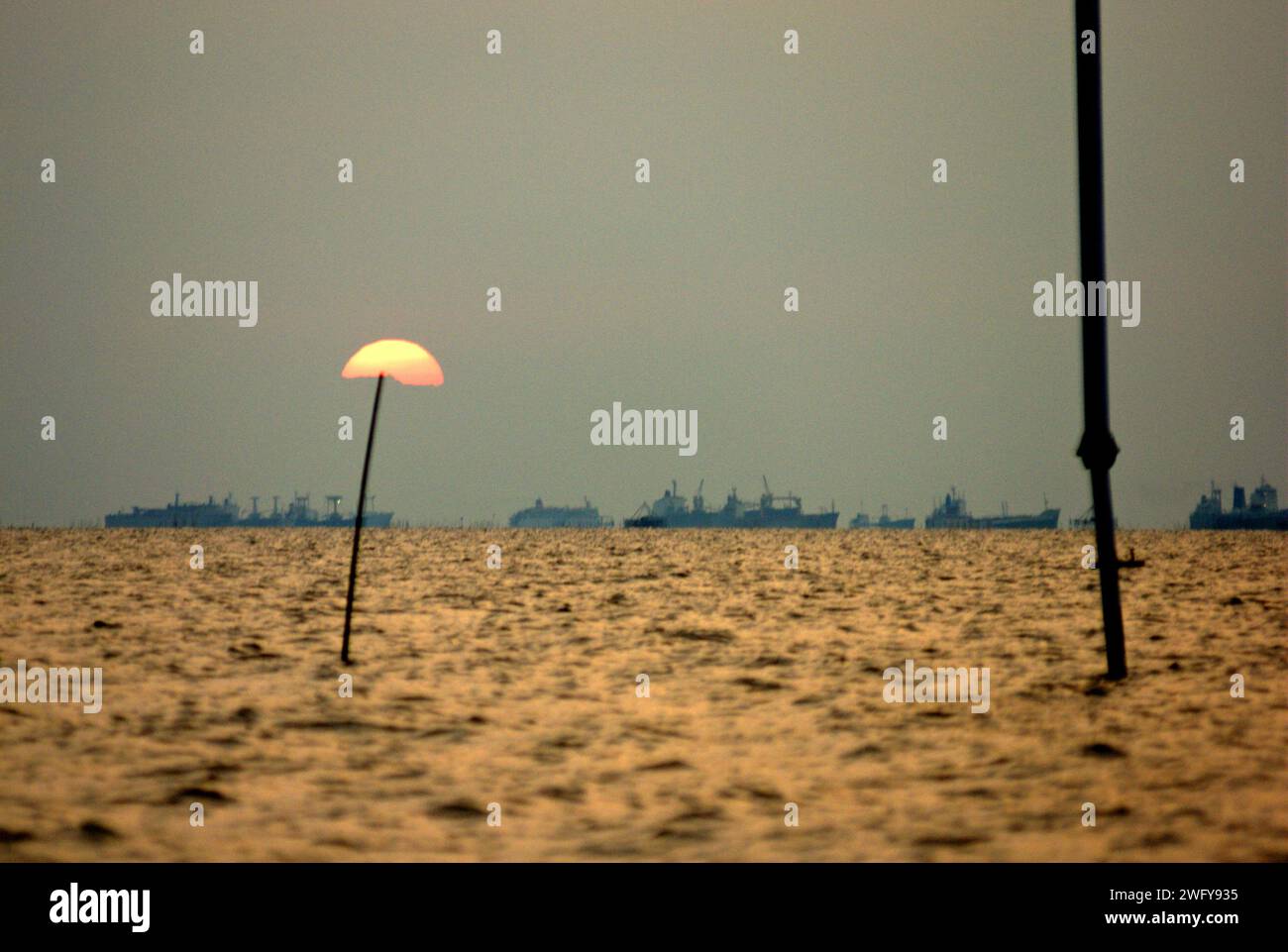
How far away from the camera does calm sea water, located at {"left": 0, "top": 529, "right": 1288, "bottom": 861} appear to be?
6.05 m

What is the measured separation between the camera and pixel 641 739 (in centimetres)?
886

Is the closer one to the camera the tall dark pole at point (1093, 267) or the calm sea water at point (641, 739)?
the calm sea water at point (641, 739)

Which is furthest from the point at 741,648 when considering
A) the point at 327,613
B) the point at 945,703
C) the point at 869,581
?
the point at 869,581

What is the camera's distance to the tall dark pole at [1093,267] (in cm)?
1001

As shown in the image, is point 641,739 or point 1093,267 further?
point 1093,267

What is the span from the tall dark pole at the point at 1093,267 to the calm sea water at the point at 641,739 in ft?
5.77

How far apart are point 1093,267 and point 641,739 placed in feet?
18.9

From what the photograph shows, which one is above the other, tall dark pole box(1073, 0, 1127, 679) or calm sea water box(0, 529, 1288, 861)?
tall dark pole box(1073, 0, 1127, 679)

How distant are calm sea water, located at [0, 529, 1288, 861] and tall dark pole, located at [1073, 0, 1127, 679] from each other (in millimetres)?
1759

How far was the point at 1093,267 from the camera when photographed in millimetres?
10031

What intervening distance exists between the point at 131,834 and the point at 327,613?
41.5 ft

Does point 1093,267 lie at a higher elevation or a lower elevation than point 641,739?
higher
